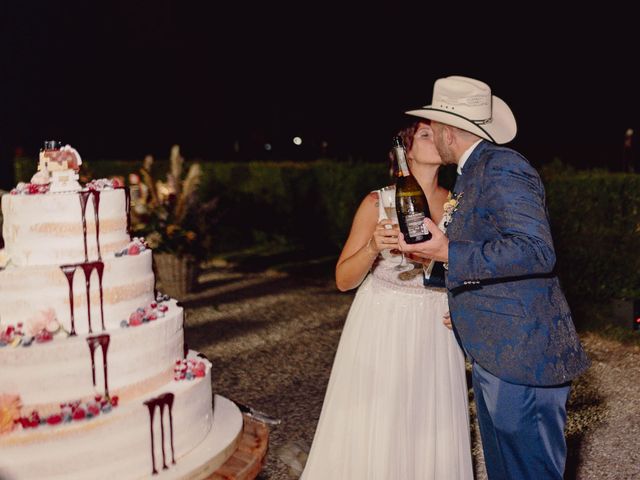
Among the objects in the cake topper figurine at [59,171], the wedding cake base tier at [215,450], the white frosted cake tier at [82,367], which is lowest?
the wedding cake base tier at [215,450]

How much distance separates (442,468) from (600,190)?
18.9ft

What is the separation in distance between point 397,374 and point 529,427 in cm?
87

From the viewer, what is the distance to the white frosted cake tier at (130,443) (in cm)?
249

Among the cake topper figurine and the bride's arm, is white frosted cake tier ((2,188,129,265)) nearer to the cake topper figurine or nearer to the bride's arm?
the cake topper figurine

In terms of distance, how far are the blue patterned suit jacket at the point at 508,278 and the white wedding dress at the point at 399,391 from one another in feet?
2.28

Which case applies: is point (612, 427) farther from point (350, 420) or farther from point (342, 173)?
point (342, 173)

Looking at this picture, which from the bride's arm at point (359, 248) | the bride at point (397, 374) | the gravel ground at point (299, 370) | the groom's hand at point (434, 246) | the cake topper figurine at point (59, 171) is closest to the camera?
the groom's hand at point (434, 246)

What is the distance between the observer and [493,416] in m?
2.62

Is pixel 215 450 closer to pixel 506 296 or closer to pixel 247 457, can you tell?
pixel 247 457

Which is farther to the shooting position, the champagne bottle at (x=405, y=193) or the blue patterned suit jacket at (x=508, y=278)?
the champagne bottle at (x=405, y=193)

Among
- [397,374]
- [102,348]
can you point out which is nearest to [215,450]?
[102,348]

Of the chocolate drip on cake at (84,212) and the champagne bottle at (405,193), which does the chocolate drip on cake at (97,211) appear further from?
the champagne bottle at (405,193)

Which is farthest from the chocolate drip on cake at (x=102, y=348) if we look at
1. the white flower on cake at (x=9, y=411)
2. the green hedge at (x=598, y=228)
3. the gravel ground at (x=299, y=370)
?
the green hedge at (x=598, y=228)

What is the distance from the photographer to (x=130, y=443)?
266 centimetres
